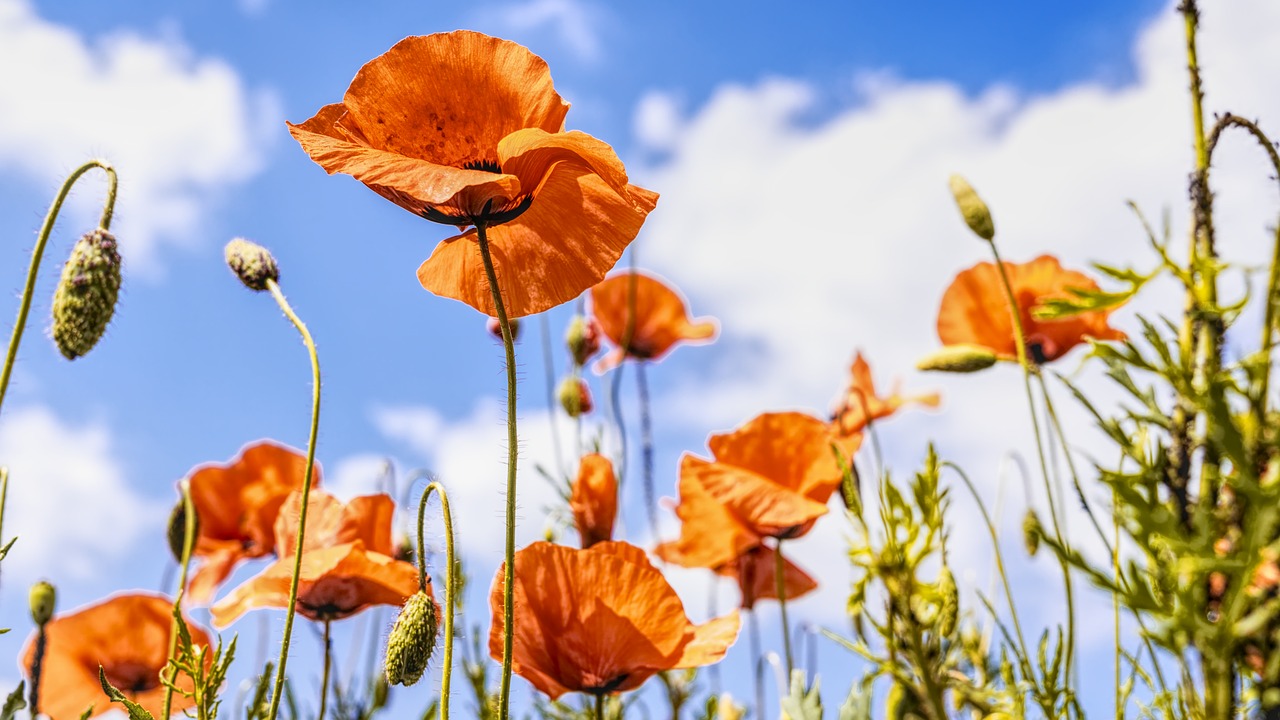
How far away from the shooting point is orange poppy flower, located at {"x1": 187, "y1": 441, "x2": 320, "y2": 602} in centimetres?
245

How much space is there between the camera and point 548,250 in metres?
1.42

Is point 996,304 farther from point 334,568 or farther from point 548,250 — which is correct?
point 334,568

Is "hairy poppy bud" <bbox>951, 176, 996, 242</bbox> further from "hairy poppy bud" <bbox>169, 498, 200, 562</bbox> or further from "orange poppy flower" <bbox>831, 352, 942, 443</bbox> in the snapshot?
"hairy poppy bud" <bbox>169, 498, 200, 562</bbox>

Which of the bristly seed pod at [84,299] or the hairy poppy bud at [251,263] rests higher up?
the hairy poppy bud at [251,263]

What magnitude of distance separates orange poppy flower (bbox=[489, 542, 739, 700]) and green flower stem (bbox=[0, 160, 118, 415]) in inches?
25.3

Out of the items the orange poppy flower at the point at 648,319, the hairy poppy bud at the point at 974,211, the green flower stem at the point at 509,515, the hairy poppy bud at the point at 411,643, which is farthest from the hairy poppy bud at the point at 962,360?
the orange poppy flower at the point at 648,319

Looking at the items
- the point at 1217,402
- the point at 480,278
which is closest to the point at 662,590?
the point at 480,278

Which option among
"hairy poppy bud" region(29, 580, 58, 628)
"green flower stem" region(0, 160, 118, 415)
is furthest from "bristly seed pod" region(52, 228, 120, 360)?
"hairy poppy bud" region(29, 580, 58, 628)

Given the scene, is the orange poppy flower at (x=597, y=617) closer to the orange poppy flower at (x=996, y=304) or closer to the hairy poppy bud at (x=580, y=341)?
the orange poppy flower at (x=996, y=304)

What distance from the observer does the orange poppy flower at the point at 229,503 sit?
8.04 ft

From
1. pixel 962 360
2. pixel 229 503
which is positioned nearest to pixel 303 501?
pixel 962 360

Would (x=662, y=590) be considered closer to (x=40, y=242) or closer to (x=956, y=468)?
(x=956, y=468)

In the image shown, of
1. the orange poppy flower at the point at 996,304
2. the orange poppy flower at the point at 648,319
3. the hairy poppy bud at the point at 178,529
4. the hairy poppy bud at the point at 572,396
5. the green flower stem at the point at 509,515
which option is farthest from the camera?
the orange poppy flower at the point at 648,319

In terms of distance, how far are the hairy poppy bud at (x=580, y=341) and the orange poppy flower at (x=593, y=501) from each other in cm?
103
